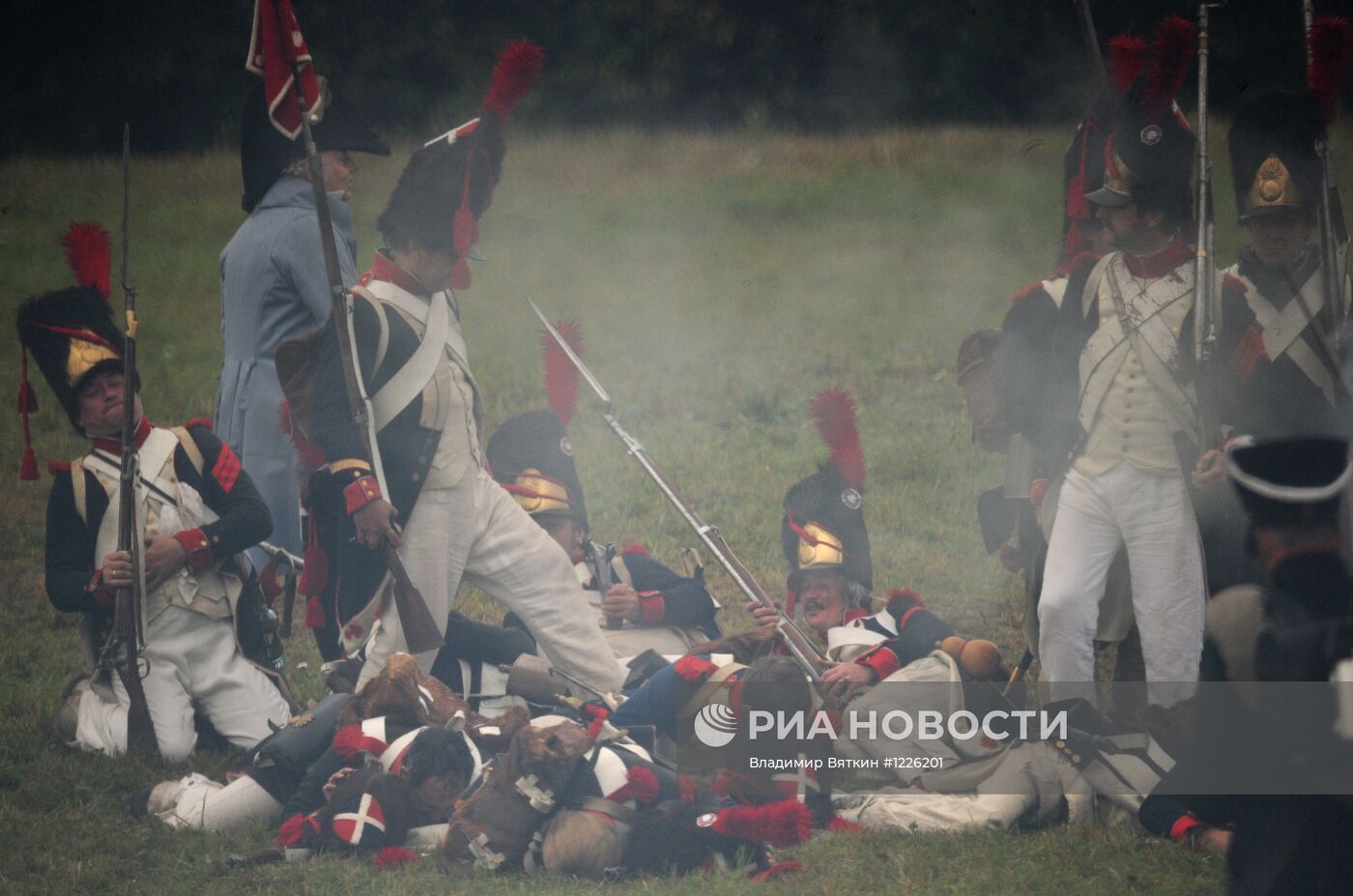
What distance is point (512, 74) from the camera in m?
4.57

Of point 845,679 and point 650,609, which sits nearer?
point 845,679

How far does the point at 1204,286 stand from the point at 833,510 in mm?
1477

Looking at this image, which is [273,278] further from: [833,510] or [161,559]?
[833,510]

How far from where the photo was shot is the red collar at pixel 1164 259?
452 centimetres

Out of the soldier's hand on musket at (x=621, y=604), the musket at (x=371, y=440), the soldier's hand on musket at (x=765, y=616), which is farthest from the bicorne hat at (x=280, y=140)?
the soldier's hand on musket at (x=765, y=616)

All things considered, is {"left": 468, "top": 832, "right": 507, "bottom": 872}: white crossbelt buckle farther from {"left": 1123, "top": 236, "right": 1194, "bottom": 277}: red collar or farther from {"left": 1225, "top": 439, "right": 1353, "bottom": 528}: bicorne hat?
{"left": 1123, "top": 236, "right": 1194, "bottom": 277}: red collar

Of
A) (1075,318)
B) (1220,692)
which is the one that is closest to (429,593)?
(1075,318)

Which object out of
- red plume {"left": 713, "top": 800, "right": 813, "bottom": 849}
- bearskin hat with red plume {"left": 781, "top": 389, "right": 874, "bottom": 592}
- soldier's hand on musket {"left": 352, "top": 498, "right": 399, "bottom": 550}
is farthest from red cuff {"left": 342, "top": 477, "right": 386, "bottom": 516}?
bearskin hat with red plume {"left": 781, "top": 389, "right": 874, "bottom": 592}

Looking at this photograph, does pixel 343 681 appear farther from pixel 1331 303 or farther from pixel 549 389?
pixel 1331 303

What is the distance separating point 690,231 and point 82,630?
9847 millimetres

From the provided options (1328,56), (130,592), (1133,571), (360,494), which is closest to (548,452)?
(360,494)

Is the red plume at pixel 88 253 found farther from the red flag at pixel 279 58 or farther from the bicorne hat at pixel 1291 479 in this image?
the bicorne hat at pixel 1291 479

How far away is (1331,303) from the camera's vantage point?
14.5 ft

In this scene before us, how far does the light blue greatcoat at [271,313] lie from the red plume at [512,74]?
1.06 metres
